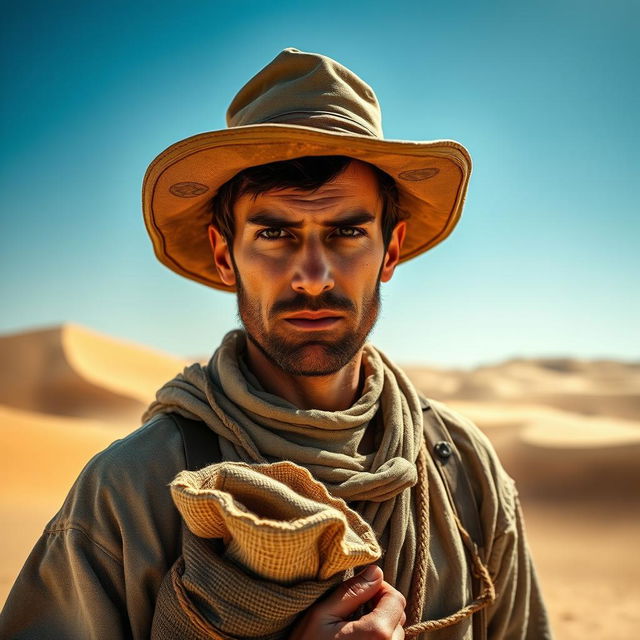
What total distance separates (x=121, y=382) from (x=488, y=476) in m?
23.4

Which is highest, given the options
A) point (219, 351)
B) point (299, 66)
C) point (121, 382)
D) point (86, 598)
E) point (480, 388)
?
point (480, 388)

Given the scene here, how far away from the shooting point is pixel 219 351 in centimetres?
219

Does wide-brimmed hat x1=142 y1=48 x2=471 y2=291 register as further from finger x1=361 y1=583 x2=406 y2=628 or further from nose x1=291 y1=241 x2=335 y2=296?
finger x1=361 y1=583 x2=406 y2=628

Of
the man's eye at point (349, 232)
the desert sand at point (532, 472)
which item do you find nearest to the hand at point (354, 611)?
the man's eye at point (349, 232)

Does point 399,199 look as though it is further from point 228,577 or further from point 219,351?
point 228,577

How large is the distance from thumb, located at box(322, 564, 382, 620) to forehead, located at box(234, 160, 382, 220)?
1.10 metres

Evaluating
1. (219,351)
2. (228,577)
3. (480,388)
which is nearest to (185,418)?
(219,351)

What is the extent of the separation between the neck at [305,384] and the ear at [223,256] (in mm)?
260

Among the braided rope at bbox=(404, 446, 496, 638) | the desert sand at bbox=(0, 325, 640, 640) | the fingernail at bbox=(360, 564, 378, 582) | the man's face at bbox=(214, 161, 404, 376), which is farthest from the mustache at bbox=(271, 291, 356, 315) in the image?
the desert sand at bbox=(0, 325, 640, 640)

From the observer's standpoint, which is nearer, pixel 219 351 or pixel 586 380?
pixel 219 351

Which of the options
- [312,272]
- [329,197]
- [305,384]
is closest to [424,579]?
[305,384]

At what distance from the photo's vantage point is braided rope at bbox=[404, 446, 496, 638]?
1.88m

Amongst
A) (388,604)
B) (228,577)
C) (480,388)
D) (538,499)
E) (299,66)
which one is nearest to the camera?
(228,577)

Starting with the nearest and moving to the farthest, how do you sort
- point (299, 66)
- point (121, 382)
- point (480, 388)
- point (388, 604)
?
point (388, 604)
point (299, 66)
point (121, 382)
point (480, 388)
